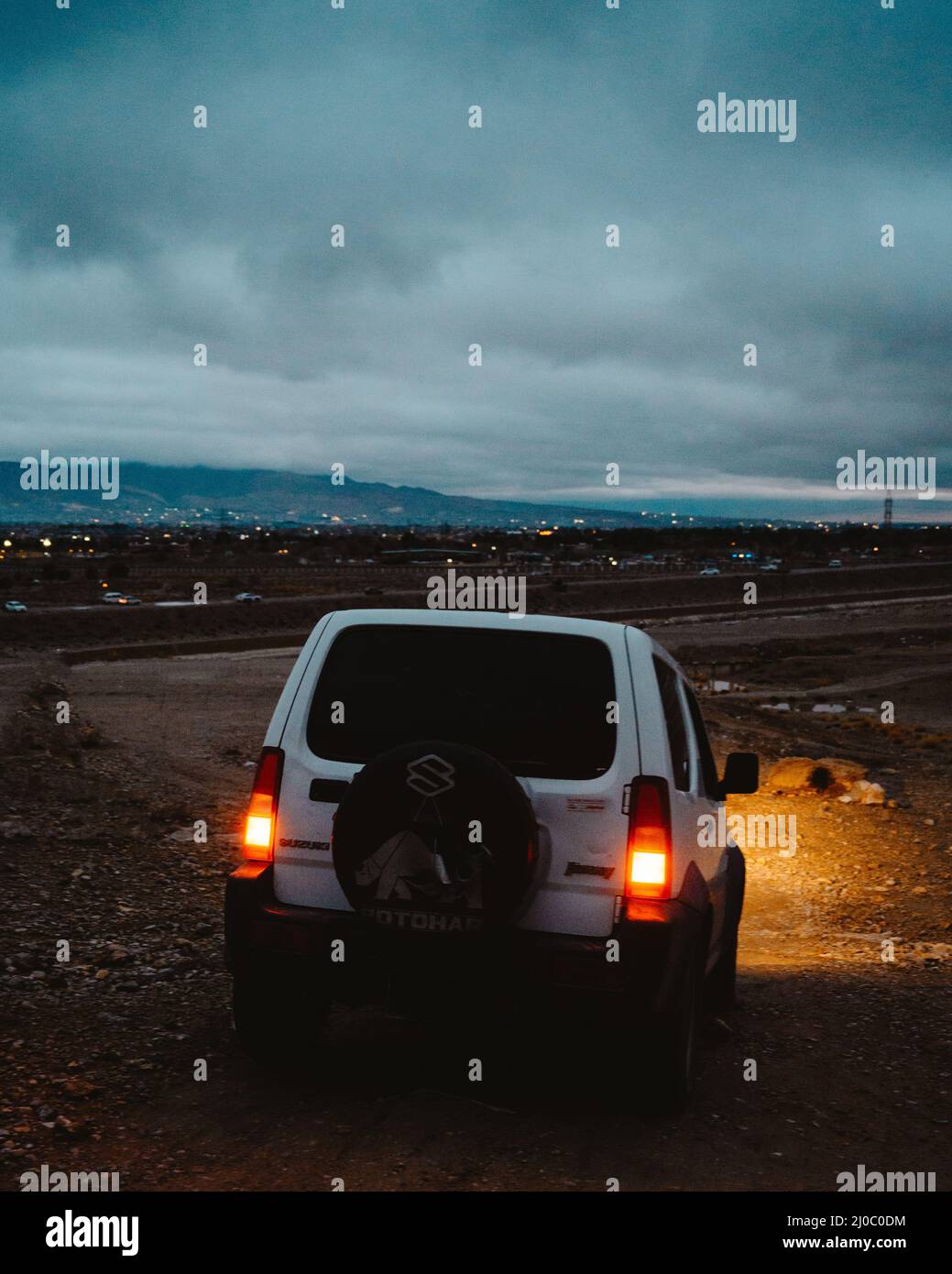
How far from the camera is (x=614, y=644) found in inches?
189

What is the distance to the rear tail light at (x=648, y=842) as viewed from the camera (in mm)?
4484

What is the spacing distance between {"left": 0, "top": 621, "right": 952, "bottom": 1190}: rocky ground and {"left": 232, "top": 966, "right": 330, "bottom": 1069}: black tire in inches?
4.4

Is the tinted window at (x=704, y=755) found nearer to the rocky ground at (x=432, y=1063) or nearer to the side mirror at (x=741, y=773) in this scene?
the side mirror at (x=741, y=773)

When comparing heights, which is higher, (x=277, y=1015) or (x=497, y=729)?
(x=497, y=729)

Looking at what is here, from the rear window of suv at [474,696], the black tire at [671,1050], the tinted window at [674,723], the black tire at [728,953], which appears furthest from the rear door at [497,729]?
the black tire at [728,953]

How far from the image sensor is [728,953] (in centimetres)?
624

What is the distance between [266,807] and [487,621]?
3.89 ft

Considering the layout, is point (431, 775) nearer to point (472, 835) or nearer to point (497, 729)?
point (472, 835)

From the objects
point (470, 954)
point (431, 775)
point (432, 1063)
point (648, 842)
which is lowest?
point (432, 1063)

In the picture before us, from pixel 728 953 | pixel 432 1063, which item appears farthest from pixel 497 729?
pixel 728 953

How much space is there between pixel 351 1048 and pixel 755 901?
487 centimetres
